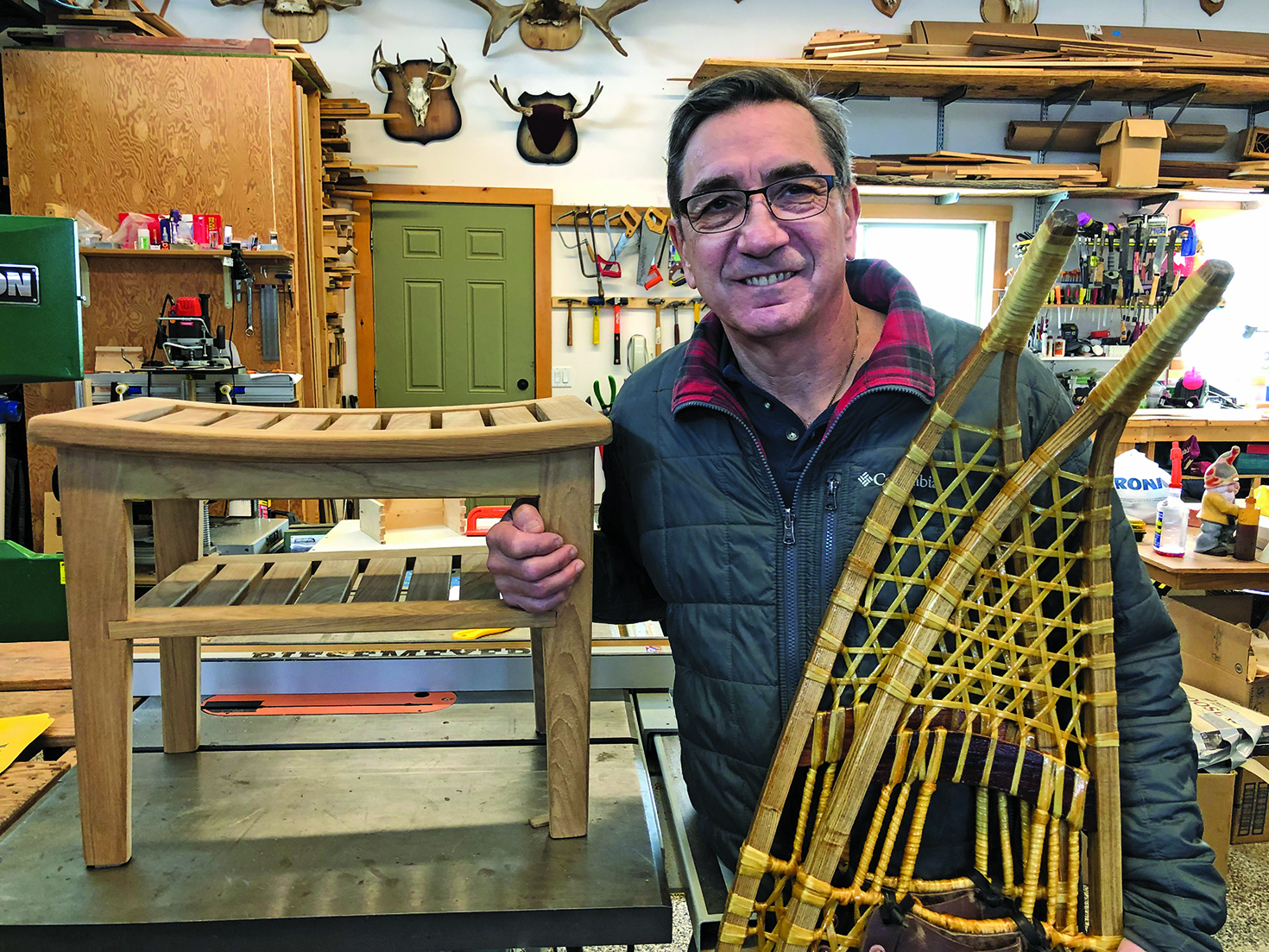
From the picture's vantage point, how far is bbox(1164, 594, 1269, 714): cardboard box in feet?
7.98

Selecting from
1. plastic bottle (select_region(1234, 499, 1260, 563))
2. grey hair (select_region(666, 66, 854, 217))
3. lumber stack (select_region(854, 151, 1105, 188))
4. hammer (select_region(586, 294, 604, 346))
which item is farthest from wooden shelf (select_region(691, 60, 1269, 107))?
grey hair (select_region(666, 66, 854, 217))

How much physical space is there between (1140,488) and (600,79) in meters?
3.93

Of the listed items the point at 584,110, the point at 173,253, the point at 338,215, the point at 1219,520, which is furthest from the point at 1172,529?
the point at 338,215

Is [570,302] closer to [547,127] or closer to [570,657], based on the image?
[547,127]

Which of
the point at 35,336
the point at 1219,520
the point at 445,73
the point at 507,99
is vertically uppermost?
the point at 445,73

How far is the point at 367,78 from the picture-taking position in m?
5.18

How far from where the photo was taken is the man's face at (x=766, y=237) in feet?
3.52

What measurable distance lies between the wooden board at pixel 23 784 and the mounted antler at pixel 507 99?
15.5 feet

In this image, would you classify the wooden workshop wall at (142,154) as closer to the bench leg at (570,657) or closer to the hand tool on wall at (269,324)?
the hand tool on wall at (269,324)

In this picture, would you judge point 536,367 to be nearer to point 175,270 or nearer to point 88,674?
point 175,270

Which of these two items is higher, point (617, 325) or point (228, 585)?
point (617, 325)

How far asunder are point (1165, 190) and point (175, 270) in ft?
18.7

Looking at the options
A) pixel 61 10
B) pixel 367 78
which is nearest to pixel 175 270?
pixel 61 10

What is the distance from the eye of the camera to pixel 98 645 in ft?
3.03
